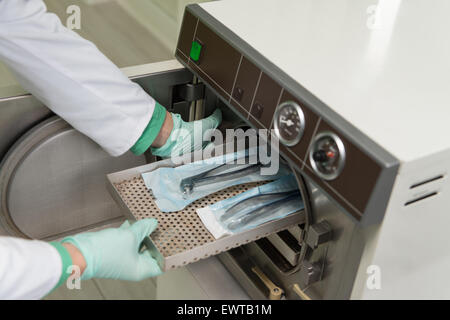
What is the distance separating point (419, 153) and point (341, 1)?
66 centimetres

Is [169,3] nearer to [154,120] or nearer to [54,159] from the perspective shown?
[154,120]

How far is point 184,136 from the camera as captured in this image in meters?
1.68

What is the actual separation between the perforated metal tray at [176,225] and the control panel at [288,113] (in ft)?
0.77

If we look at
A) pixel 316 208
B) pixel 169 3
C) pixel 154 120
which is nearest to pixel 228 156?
pixel 154 120

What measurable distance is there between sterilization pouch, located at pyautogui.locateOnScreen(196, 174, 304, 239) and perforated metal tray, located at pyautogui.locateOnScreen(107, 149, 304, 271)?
0.02m

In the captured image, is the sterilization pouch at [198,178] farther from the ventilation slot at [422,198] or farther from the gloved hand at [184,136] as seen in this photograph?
the ventilation slot at [422,198]

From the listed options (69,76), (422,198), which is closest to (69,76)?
(69,76)

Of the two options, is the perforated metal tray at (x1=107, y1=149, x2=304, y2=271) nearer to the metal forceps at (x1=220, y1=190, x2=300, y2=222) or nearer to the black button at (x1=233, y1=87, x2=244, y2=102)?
the metal forceps at (x1=220, y1=190, x2=300, y2=222)

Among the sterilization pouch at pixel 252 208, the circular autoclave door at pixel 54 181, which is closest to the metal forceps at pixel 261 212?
Answer: the sterilization pouch at pixel 252 208

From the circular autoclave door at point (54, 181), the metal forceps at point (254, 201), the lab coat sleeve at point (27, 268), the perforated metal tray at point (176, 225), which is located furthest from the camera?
the circular autoclave door at point (54, 181)

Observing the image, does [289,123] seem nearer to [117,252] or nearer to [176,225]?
[176,225]

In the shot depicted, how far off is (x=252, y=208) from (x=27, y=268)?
0.56m

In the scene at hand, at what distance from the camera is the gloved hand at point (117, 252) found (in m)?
1.31

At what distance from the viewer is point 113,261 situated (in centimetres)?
133
